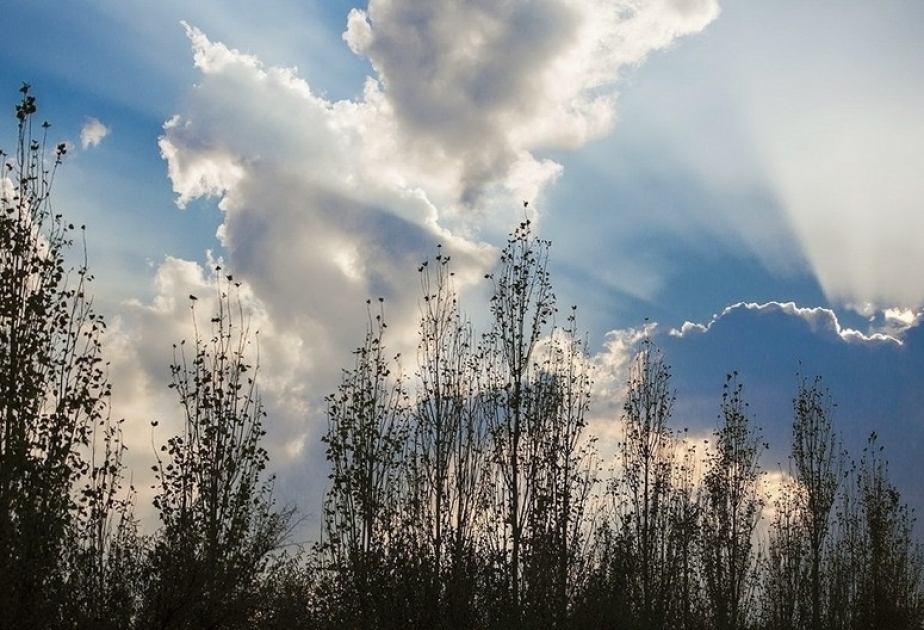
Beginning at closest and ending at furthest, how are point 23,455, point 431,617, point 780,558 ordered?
point 23,455, point 431,617, point 780,558

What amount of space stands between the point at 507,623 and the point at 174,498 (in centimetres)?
620

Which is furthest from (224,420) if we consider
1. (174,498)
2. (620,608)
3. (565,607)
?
(620,608)

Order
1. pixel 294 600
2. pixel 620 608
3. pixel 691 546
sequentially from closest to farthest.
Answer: pixel 620 608
pixel 294 600
pixel 691 546

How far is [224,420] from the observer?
17281mm

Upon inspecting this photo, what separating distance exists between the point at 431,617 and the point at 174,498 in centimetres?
514

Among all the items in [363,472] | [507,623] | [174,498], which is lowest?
[507,623]

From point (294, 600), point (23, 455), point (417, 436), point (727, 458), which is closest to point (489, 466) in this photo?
point (417, 436)

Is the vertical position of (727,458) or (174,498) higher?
(727,458)

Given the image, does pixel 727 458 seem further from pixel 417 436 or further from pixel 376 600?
pixel 376 600

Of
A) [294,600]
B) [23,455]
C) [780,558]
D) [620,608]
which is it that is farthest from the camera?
[780,558]

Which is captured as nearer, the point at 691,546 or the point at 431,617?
the point at 431,617

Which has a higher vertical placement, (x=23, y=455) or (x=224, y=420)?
(x=224, y=420)

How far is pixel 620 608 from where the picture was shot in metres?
19.5

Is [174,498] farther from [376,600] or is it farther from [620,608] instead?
[620,608]
